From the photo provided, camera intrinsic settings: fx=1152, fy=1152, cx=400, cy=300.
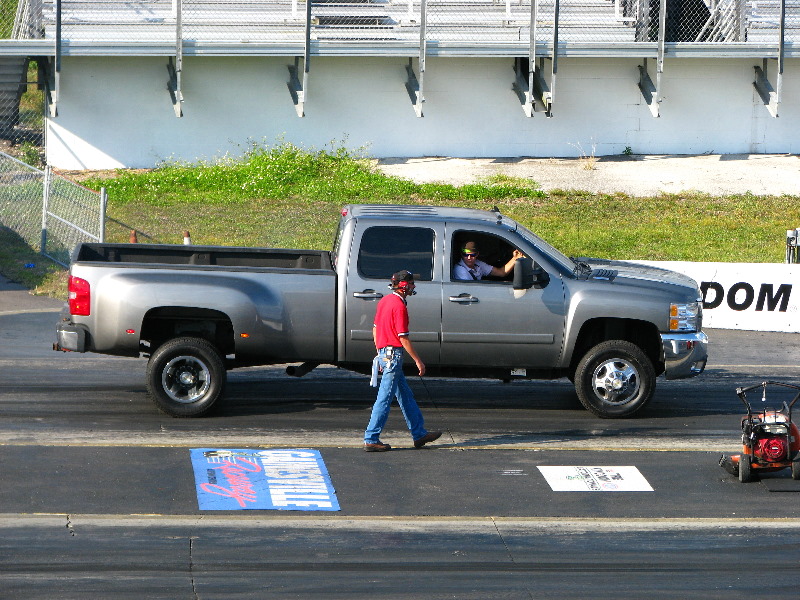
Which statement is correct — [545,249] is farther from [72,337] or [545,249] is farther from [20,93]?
[20,93]

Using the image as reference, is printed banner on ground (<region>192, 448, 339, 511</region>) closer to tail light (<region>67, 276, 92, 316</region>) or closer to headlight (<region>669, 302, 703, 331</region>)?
tail light (<region>67, 276, 92, 316</region>)

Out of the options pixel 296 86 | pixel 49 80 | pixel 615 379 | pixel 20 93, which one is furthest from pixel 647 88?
pixel 615 379

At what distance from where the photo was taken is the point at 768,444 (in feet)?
31.3

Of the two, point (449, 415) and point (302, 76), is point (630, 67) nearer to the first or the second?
point (302, 76)

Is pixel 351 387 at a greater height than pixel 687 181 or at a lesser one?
lesser

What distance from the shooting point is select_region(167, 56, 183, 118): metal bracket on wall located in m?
25.4

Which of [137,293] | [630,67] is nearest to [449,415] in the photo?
[137,293]

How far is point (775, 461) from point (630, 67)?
19.2 metres

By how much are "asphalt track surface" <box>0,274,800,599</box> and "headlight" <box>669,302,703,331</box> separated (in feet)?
3.24

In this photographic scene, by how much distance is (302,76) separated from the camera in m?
26.4

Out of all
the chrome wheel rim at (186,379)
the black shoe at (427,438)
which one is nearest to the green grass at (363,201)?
the chrome wheel rim at (186,379)

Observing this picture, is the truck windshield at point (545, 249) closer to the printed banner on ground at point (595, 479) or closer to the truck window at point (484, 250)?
the truck window at point (484, 250)

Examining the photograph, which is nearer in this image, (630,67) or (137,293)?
(137,293)

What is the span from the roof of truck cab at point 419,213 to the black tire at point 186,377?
6.64 feet
